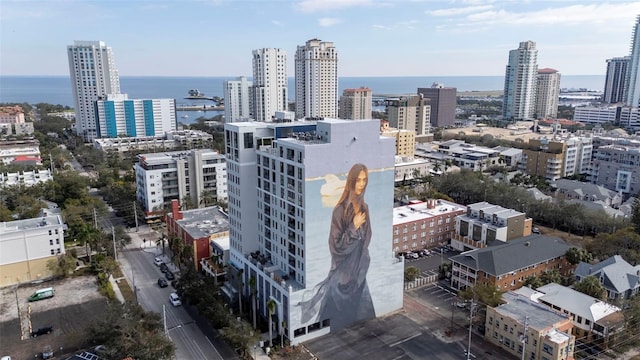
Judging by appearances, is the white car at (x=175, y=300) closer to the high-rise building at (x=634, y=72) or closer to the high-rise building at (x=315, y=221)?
the high-rise building at (x=315, y=221)

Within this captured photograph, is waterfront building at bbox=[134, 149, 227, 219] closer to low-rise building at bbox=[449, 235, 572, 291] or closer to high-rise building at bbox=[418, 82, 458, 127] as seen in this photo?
low-rise building at bbox=[449, 235, 572, 291]

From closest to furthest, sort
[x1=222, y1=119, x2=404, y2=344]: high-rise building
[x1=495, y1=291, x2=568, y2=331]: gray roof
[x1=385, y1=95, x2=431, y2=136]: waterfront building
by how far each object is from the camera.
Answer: [x1=495, y1=291, x2=568, y2=331]: gray roof, [x1=222, y1=119, x2=404, y2=344]: high-rise building, [x1=385, y1=95, x2=431, y2=136]: waterfront building

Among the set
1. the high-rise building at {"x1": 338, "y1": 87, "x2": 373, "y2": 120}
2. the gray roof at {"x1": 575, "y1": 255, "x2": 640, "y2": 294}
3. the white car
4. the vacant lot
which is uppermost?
the high-rise building at {"x1": 338, "y1": 87, "x2": 373, "y2": 120}

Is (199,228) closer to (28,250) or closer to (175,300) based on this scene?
(175,300)

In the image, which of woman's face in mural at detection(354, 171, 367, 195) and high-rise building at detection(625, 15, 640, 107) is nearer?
woman's face in mural at detection(354, 171, 367, 195)

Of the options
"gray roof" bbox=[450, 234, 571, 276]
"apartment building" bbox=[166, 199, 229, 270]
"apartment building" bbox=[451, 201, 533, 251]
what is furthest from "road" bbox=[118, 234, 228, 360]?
"apartment building" bbox=[451, 201, 533, 251]

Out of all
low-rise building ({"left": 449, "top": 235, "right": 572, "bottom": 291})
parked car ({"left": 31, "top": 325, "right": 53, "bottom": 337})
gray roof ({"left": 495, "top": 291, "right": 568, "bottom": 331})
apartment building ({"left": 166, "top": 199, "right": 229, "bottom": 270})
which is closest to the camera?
gray roof ({"left": 495, "top": 291, "right": 568, "bottom": 331})

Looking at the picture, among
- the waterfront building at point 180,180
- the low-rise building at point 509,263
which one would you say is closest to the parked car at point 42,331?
the waterfront building at point 180,180

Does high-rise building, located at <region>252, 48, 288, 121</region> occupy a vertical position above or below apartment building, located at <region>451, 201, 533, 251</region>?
above
